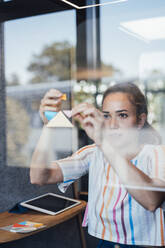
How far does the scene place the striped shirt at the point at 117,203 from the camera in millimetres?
914

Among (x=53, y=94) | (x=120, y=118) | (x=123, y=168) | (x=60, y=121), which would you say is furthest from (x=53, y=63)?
(x=123, y=168)

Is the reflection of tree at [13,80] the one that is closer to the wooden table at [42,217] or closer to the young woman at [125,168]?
the young woman at [125,168]

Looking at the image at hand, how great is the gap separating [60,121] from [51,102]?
0.08 metres

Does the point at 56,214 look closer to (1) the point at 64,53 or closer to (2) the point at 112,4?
(1) the point at 64,53

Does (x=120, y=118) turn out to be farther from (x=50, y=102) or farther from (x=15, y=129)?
(x=15, y=129)

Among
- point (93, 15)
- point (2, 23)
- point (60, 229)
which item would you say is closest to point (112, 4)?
point (93, 15)

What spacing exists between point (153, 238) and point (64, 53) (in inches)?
26.8

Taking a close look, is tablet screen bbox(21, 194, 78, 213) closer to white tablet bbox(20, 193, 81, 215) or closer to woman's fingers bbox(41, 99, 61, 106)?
white tablet bbox(20, 193, 81, 215)

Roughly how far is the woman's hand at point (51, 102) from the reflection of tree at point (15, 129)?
0.45 feet

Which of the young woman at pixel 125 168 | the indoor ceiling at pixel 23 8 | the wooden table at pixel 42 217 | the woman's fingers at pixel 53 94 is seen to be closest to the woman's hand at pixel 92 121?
the young woman at pixel 125 168

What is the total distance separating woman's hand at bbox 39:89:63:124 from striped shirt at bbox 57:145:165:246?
163 mm

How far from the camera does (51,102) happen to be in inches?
40.5

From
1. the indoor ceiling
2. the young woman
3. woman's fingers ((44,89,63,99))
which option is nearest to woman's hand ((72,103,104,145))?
the young woman

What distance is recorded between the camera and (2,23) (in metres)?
1.19
